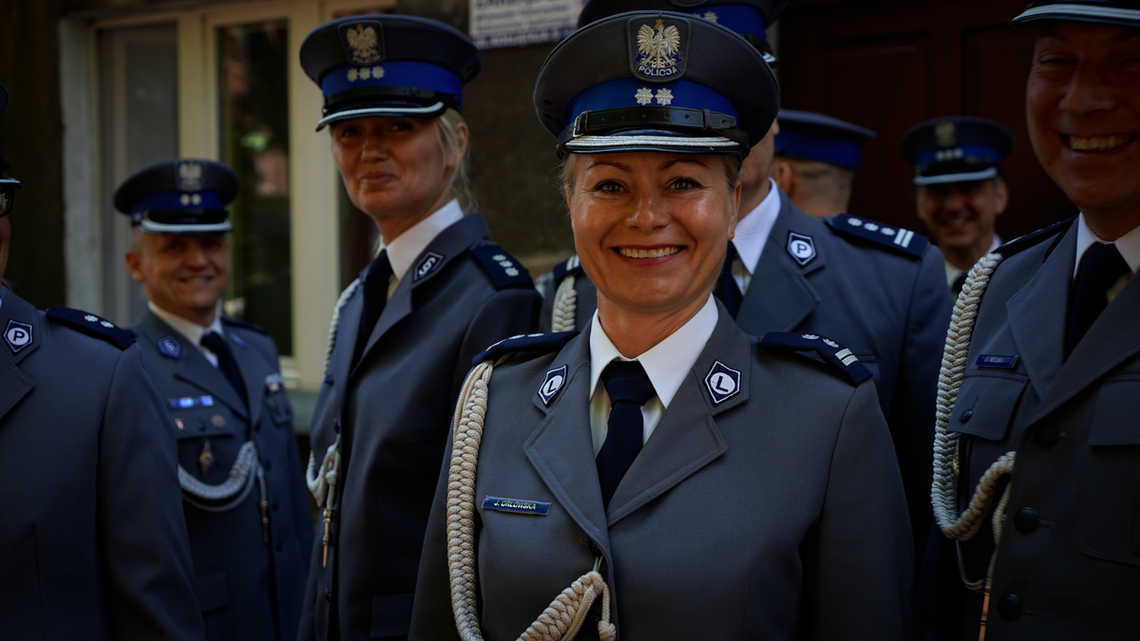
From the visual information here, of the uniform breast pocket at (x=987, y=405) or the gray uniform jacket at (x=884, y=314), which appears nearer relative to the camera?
the uniform breast pocket at (x=987, y=405)

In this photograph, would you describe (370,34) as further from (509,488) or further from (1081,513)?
(1081,513)

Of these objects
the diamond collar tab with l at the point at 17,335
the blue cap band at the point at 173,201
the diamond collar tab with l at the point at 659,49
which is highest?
the diamond collar tab with l at the point at 659,49

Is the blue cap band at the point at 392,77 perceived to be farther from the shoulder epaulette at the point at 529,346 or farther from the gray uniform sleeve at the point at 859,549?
the gray uniform sleeve at the point at 859,549

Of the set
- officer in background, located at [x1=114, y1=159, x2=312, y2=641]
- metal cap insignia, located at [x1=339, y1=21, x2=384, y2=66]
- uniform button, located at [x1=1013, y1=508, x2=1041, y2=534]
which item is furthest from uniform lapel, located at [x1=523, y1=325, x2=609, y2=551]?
officer in background, located at [x1=114, y1=159, x2=312, y2=641]

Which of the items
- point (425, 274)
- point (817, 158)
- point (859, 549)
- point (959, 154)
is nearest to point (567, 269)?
point (425, 274)

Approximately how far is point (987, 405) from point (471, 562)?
0.98 m

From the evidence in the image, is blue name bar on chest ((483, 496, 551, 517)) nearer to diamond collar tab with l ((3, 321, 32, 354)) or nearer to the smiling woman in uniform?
the smiling woman in uniform

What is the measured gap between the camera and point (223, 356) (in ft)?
12.3

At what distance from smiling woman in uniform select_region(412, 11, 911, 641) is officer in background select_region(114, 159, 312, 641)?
5.53ft

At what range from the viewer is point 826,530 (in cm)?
151

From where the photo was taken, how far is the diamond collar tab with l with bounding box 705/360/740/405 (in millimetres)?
1627

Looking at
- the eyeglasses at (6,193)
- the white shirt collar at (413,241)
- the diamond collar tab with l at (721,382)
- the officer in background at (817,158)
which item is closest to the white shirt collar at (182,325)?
the white shirt collar at (413,241)

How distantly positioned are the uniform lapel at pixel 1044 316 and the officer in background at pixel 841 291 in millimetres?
475

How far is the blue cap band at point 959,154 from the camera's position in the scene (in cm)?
372
